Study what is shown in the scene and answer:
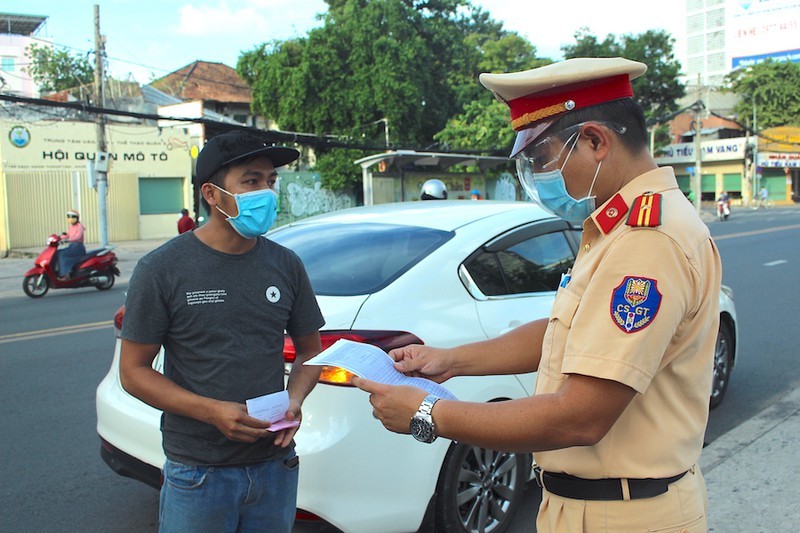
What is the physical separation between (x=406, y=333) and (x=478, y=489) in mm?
877

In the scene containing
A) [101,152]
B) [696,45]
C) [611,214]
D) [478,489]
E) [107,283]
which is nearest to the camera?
[611,214]

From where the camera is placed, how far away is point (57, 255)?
496 inches

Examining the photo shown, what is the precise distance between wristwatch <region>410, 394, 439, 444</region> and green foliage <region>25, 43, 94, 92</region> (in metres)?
43.9

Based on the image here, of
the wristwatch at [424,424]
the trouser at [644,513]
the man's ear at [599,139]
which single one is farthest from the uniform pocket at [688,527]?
the man's ear at [599,139]

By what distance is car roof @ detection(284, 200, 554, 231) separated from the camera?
12.1ft

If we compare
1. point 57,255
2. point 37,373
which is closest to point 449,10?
point 57,255

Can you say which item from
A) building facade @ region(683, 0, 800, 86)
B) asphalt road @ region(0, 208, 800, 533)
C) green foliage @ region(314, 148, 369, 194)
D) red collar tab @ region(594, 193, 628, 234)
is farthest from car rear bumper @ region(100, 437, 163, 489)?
building facade @ region(683, 0, 800, 86)

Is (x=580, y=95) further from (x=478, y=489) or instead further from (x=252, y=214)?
(x=478, y=489)

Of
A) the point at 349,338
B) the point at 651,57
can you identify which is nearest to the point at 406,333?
the point at 349,338

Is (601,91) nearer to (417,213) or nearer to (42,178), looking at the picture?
(417,213)

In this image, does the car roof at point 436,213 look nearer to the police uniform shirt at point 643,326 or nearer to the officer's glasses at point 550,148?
the officer's glasses at point 550,148

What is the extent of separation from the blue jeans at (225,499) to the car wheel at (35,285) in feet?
38.8

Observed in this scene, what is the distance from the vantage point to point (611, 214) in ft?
4.90

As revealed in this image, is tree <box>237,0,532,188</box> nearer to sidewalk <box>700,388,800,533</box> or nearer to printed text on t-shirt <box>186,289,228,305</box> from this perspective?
sidewalk <box>700,388,800,533</box>
